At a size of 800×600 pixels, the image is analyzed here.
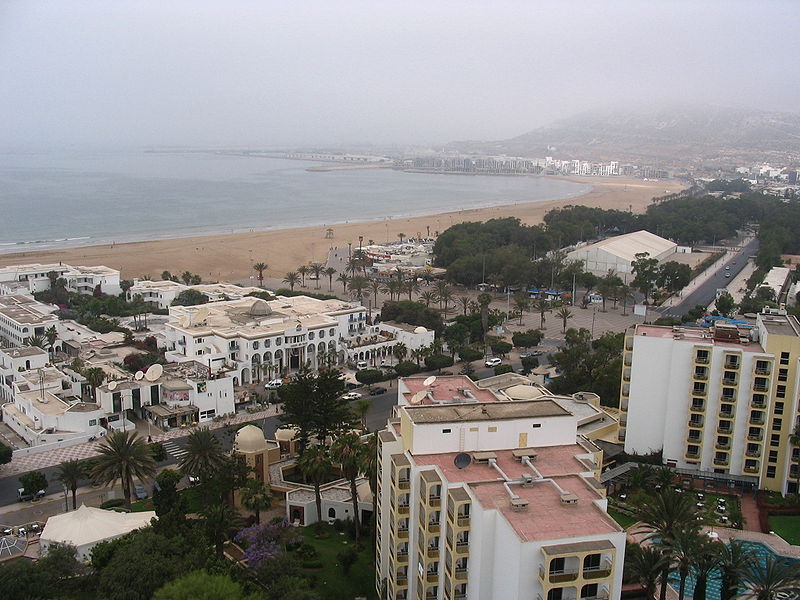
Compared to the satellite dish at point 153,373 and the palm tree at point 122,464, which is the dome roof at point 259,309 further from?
the palm tree at point 122,464

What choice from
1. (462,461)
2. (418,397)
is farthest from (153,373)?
(462,461)

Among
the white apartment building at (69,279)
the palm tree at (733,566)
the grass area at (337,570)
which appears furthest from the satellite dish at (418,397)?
the white apartment building at (69,279)

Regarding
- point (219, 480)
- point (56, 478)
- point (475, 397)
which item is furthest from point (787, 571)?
point (56, 478)

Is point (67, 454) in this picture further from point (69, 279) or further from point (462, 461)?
point (69, 279)

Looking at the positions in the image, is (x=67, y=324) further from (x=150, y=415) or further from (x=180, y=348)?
(x=150, y=415)

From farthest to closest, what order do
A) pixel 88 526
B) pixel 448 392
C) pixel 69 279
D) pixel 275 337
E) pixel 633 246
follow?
pixel 633 246 < pixel 69 279 < pixel 275 337 < pixel 88 526 < pixel 448 392

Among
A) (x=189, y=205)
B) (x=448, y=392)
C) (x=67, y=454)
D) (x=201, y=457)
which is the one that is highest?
(x=448, y=392)

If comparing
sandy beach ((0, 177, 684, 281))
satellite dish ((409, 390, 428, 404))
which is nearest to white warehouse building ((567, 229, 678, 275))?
sandy beach ((0, 177, 684, 281))
